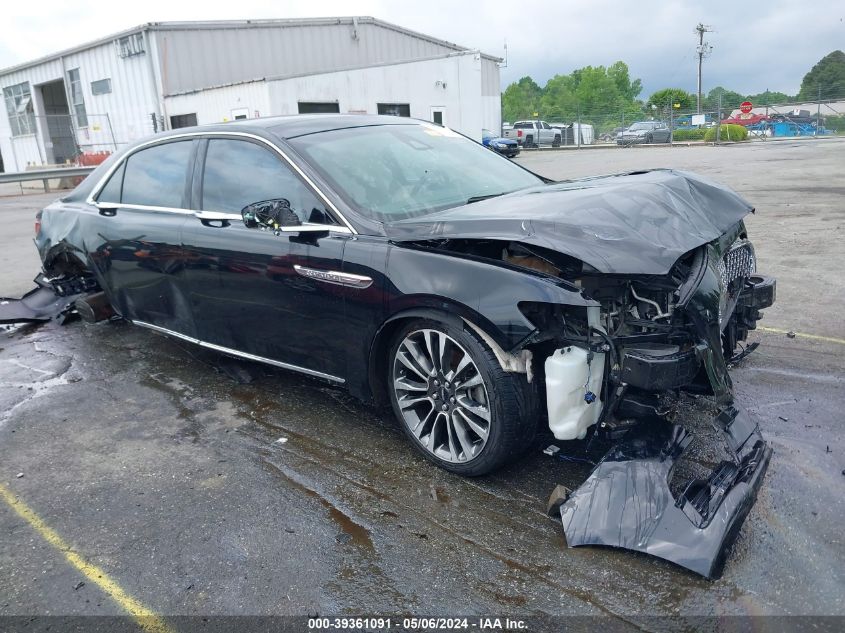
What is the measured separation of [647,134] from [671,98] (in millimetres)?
23857

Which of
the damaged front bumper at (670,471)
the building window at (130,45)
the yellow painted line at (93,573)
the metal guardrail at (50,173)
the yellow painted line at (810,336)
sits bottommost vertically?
the yellow painted line at (93,573)

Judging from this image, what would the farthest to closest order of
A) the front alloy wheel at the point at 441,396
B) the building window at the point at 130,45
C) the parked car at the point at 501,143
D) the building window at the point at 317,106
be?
the parked car at the point at 501,143
the building window at the point at 130,45
the building window at the point at 317,106
the front alloy wheel at the point at 441,396

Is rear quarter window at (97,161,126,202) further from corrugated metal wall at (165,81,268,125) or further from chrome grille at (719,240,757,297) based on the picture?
corrugated metal wall at (165,81,268,125)

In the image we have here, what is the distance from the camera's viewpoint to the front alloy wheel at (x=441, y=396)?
312cm

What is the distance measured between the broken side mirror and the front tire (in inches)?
35.9

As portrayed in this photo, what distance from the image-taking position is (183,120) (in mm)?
24406

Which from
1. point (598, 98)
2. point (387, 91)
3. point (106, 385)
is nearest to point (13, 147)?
point (387, 91)

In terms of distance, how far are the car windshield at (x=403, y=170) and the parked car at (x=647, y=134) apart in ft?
128

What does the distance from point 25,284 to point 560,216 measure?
737cm

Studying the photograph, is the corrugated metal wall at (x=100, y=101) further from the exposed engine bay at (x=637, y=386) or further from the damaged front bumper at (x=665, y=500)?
the damaged front bumper at (x=665, y=500)

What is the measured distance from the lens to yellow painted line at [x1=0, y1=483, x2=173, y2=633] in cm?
246

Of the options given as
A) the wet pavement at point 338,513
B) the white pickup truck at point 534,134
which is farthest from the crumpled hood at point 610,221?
the white pickup truck at point 534,134

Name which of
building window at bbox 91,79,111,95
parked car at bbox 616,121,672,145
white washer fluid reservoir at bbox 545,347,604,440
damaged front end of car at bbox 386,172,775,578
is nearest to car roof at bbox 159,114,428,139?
damaged front end of car at bbox 386,172,775,578

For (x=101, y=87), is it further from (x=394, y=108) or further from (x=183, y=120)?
(x=394, y=108)
